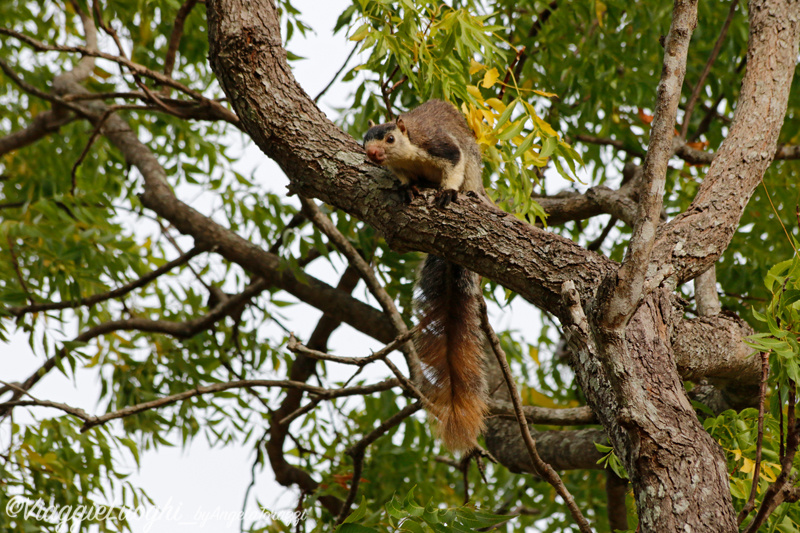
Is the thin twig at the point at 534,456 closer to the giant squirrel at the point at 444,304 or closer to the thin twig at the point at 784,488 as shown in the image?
the giant squirrel at the point at 444,304

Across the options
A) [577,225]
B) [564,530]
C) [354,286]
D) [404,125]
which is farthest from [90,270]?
[564,530]

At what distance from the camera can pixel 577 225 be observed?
3.72 m

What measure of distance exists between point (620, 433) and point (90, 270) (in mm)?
2768

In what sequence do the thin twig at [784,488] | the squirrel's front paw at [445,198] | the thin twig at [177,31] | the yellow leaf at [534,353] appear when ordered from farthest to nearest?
the yellow leaf at [534,353]
the thin twig at [177,31]
the squirrel's front paw at [445,198]
the thin twig at [784,488]

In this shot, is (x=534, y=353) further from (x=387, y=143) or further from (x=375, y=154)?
(x=375, y=154)

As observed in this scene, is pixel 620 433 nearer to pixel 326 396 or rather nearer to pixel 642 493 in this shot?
pixel 642 493

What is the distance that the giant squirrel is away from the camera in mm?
2303

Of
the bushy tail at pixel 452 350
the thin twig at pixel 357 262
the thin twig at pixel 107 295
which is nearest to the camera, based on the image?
the bushy tail at pixel 452 350

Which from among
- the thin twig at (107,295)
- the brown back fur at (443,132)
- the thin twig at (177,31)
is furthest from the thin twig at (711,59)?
the thin twig at (107,295)

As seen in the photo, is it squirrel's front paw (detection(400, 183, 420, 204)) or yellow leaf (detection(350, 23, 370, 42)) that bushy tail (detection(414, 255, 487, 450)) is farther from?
yellow leaf (detection(350, 23, 370, 42))

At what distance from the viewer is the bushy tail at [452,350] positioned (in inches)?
89.8

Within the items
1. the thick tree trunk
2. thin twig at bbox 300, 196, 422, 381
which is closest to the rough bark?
the thick tree trunk

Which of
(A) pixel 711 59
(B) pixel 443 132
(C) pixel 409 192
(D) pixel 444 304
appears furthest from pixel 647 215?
(A) pixel 711 59

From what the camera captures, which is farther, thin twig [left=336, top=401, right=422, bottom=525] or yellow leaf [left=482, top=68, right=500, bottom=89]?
thin twig [left=336, top=401, right=422, bottom=525]
